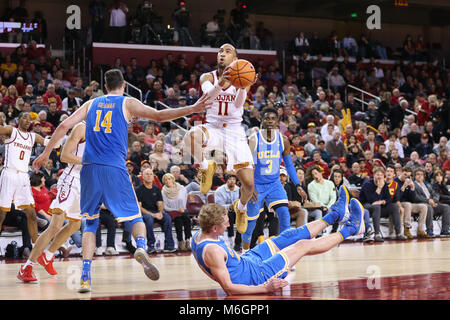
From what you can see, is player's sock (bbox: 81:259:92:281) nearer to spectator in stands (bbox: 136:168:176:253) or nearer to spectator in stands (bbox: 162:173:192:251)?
spectator in stands (bbox: 136:168:176:253)

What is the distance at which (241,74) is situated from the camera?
6836mm

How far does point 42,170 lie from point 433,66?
16.7m

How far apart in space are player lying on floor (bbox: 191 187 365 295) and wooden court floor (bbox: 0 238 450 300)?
135 millimetres

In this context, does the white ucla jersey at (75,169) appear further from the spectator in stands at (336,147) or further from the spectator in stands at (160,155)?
the spectator in stands at (336,147)

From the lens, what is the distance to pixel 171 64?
18.3m

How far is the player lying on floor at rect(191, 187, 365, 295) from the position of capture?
5020 mm

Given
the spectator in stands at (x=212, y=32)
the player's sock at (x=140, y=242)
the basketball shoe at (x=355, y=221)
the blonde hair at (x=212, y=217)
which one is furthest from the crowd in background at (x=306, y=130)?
the blonde hair at (x=212, y=217)

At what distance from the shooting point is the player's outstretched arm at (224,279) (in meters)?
4.97

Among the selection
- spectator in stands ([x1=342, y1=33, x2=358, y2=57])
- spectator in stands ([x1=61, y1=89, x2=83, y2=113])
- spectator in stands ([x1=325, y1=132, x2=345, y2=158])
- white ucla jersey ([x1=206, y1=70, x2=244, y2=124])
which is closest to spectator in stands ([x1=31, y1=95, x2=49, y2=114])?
spectator in stands ([x1=61, y1=89, x2=83, y2=113])

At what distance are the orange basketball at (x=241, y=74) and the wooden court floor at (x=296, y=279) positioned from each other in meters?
2.09
